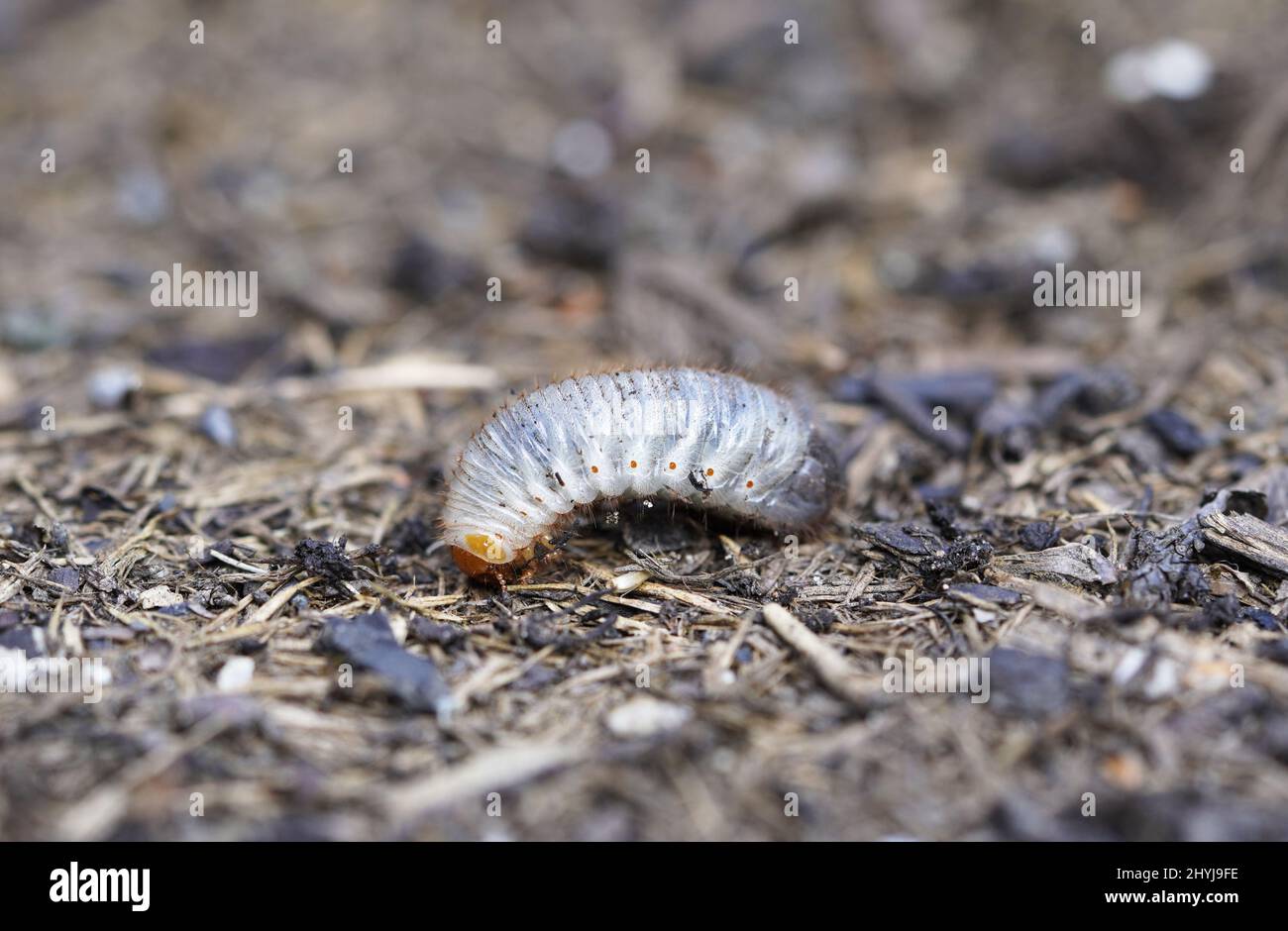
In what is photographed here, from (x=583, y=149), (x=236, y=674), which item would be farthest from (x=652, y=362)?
(x=583, y=149)

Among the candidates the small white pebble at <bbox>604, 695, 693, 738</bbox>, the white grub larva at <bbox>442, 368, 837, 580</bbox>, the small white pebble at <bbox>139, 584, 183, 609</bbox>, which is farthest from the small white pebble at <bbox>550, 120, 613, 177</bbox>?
the small white pebble at <bbox>604, 695, 693, 738</bbox>

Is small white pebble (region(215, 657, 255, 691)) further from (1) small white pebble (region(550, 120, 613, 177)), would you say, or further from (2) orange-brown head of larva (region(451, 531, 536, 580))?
(1) small white pebble (region(550, 120, 613, 177))

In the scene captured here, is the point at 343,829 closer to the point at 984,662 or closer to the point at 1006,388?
the point at 984,662

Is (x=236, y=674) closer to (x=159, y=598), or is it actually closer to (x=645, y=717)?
(x=159, y=598)

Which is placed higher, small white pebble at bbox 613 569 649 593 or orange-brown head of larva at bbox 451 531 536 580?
orange-brown head of larva at bbox 451 531 536 580

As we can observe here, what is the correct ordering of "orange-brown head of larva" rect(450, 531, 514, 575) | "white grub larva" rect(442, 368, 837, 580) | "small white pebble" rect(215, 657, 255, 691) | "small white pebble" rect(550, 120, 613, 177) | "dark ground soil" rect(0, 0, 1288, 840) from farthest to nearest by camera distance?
"small white pebble" rect(550, 120, 613, 177) < "white grub larva" rect(442, 368, 837, 580) < "orange-brown head of larva" rect(450, 531, 514, 575) < "small white pebble" rect(215, 657, 255, 691) < "dark ground soil" rect(0, 0, 1288, 840)

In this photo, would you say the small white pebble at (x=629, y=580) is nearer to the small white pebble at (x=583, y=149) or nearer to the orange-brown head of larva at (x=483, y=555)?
the orange-brown head of larva at (x=483, y=555)

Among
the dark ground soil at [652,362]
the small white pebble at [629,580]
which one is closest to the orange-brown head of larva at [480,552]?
the dark ground soil at [652,362]
